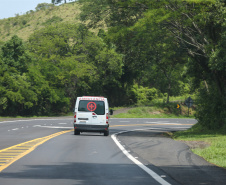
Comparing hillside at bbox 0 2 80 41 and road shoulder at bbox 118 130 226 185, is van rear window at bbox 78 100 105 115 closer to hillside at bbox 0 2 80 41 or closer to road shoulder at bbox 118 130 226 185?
road shoulder at bbox 118 130 226 185

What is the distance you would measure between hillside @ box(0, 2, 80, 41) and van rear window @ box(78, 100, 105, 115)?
11908 cm

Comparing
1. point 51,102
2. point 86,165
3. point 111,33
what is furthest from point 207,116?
point 51,102

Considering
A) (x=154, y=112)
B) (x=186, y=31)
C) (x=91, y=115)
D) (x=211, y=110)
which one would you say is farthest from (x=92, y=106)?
(x=154, y=112)

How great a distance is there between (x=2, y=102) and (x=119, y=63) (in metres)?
20.7

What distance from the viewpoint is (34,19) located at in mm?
161375

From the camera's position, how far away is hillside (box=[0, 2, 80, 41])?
488 ft

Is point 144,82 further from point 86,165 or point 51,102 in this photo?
point 86,165

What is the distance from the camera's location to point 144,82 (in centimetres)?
9075

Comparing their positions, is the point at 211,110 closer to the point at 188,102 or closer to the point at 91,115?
the point at 91,115

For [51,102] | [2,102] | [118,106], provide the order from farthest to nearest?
[118,106], [51,102], [2,102]

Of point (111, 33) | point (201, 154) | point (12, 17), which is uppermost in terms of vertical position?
point (12, 17)

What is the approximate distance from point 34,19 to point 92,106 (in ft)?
455

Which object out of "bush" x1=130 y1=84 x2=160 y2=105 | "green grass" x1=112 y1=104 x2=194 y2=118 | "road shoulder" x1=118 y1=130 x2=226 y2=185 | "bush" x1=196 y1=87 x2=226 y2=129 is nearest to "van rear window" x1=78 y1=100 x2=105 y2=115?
"bush" x1=196 y1=87 x2=226 y2=129

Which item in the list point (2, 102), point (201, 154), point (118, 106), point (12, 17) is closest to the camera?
point (201, 154)
